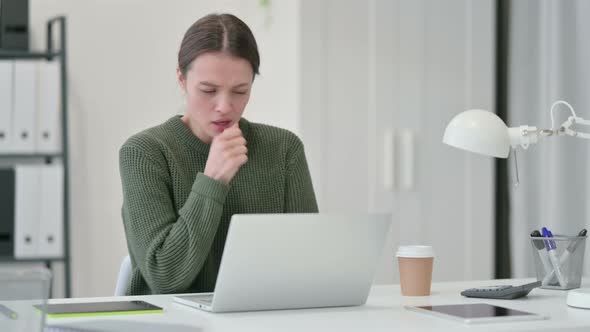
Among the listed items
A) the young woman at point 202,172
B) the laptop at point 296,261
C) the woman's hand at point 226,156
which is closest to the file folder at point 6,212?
the young woman at point 202,172

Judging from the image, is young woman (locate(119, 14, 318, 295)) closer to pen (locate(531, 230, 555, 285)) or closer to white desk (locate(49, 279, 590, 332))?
white desk (locate(49, 279, 590, 332))

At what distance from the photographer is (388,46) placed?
3346 millimetres

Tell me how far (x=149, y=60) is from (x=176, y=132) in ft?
5.18

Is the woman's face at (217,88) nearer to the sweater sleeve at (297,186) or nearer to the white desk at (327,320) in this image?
the sweater sleeve at (297,186)

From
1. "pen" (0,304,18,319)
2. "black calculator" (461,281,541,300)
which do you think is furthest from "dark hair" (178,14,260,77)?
"pen" (0,304,18,319)

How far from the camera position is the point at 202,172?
6.85ft

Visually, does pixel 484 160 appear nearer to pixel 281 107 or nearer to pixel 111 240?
pixel 281 107

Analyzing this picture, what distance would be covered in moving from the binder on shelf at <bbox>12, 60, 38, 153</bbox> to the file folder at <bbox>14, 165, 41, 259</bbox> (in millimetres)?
89

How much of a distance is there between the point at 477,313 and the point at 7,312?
812mm

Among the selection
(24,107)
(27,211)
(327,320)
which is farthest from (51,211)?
(327,320)

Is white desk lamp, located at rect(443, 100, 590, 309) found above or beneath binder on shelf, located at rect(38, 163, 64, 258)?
above

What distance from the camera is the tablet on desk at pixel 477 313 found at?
143 cm

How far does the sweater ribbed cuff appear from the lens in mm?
1831

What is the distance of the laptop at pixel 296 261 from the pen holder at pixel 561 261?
54cm
